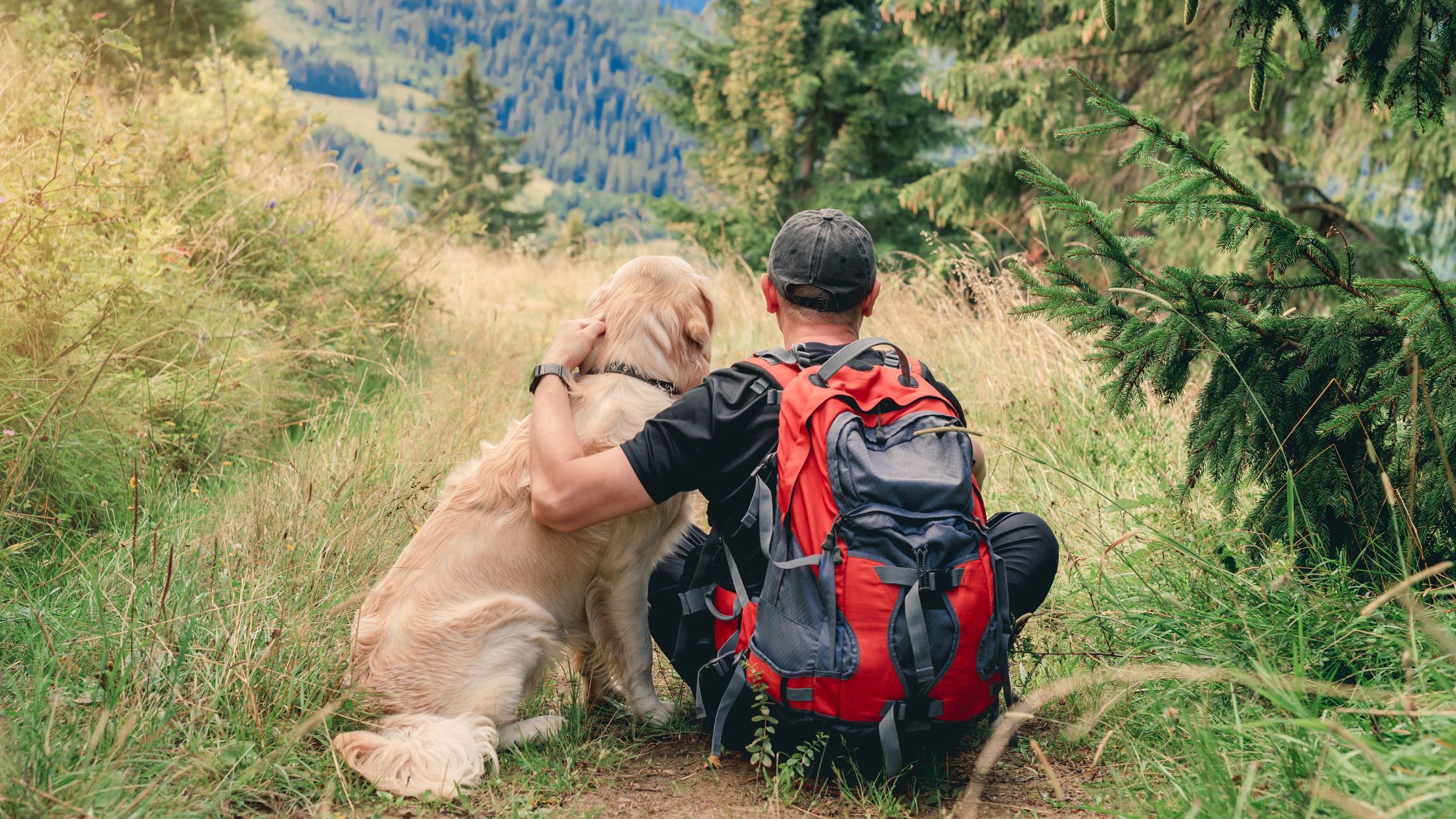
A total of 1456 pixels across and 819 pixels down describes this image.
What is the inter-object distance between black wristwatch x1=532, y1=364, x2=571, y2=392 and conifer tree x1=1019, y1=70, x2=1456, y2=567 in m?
1.45

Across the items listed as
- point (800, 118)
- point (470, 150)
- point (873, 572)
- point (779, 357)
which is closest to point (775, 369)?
point (779, 357)

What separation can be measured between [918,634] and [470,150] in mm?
39176

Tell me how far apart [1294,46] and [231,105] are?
34.2 ft

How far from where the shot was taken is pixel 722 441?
2395mm

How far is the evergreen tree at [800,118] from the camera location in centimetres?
1545

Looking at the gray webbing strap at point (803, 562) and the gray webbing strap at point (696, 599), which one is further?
the gray webbing strap at point (696, 599)

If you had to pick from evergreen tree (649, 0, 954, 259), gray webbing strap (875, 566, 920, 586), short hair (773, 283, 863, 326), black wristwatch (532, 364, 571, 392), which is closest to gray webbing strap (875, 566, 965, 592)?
gray webbing strap (875, 566, 920, 586)

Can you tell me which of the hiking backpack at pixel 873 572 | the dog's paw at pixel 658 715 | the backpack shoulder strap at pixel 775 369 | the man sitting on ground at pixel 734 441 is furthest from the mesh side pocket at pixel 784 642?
the dog's paw at pixel 658 715

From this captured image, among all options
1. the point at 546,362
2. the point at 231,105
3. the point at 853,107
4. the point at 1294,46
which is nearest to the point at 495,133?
the point at 853,107

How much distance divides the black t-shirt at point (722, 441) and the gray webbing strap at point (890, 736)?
→ 509mm

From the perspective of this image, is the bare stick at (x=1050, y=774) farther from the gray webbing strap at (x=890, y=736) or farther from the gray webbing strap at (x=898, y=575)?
the gray webbing strap at (x=898, y=575)

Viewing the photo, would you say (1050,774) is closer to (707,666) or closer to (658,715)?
(707,666)

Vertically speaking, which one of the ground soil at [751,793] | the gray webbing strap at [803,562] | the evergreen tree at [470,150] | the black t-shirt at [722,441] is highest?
the black t-shirt at [722,441]

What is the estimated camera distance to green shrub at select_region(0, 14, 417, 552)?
338 centimetres
